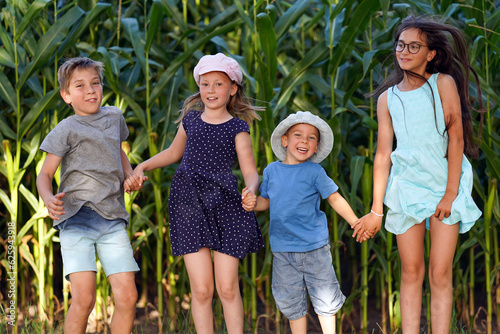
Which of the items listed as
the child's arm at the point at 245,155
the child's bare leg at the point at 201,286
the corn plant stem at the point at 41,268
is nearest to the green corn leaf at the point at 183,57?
the child's arm at the point at 245,155

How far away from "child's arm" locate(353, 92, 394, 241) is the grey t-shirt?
113 cm

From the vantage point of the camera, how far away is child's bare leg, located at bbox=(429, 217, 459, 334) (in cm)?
273

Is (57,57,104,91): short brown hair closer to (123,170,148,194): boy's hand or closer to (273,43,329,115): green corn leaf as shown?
(123,170,148,194): boy's hand

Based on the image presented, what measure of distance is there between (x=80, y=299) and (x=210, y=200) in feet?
2.40

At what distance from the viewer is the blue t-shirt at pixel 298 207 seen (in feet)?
9.56

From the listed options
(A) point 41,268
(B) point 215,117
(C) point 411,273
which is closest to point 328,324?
(C) point 411,273

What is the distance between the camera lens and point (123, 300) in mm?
2857

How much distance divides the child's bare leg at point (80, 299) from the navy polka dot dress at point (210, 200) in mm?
415

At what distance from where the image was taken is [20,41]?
12.1 ft

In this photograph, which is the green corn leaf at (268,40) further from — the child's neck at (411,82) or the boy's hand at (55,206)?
the boy's hand at (55,206)

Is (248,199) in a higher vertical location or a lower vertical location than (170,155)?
lower

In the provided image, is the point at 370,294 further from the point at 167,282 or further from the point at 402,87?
the point at 402,87

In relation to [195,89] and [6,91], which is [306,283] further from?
[6,91]

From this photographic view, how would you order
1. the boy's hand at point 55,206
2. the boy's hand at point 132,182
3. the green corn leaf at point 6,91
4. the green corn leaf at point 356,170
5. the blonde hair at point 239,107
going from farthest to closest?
the green corn leaf at point 6,91 < the green corn leaf at point 356,170 < the blonde hair at point 239,107 < the boy's hand at point 132,182 < the boy's hand at point 55,206
